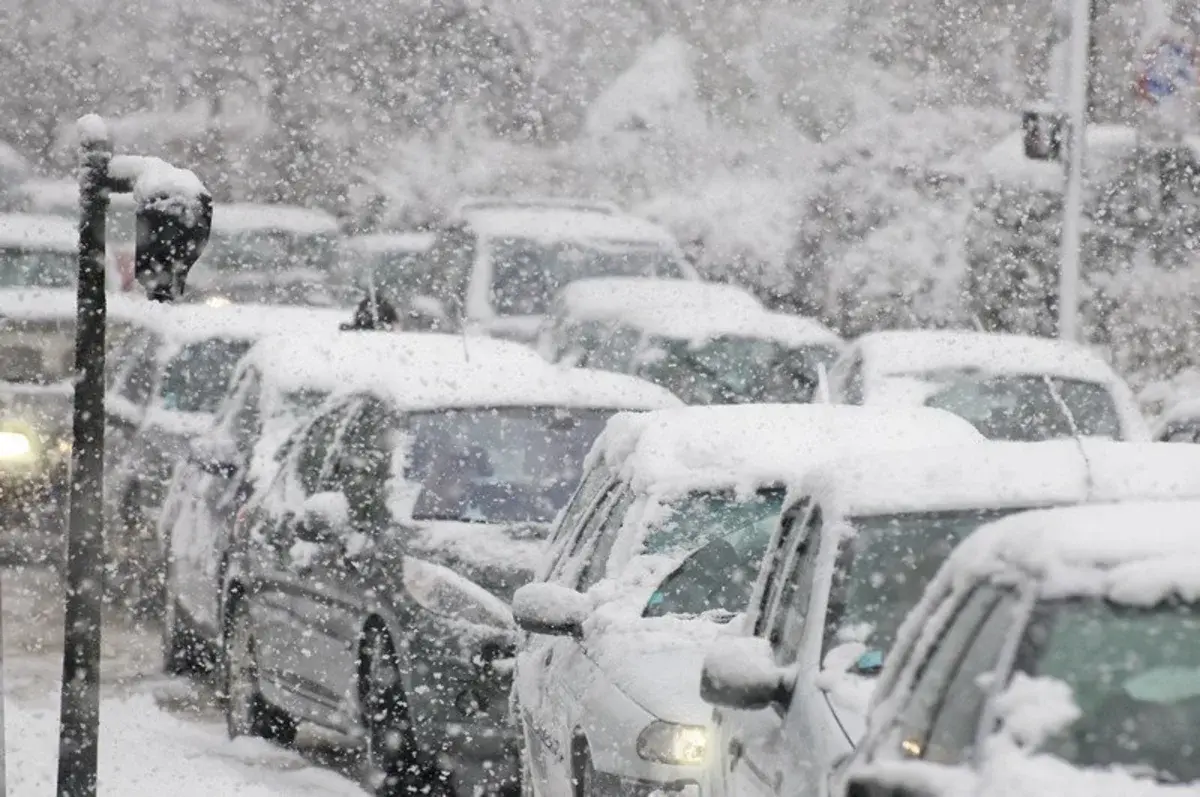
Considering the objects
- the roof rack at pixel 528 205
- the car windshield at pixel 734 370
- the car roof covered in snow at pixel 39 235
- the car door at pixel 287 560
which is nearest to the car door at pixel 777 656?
the car door at pixel 287 560

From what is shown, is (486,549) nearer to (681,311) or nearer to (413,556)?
(413,556)

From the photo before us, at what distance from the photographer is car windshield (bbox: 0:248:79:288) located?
1964 centimetres

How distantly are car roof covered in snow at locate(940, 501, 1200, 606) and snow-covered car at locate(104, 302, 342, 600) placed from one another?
10.5m

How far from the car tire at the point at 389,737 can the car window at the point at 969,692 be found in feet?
16.9

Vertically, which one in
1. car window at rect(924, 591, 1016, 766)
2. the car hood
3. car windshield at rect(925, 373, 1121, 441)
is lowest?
Answer: car windshield at rect(925, 373, 1121, 441)

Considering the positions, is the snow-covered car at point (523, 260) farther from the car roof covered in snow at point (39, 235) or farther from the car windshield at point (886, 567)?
the car windshield at point (886, 567)

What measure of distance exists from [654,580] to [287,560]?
3.53 meters

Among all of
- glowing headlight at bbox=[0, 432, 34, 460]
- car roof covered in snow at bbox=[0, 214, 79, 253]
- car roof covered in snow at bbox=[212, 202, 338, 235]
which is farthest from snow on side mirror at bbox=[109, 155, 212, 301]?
car roof covered in snow at bbox=[212, 202, 338, 235]

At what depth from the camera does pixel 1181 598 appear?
4.04 m

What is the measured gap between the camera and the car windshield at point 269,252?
25.0 meters

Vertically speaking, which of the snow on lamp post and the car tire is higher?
the snow on lamp post

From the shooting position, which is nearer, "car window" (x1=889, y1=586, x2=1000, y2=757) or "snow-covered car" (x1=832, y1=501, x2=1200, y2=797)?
"snow-covered car" (x1=832, y1=501, x2=1200, y2=797)

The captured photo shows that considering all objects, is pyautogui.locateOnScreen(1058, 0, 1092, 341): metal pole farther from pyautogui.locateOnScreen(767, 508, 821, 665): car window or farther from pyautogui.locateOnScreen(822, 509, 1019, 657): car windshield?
pyautogui.locateOnScreen(822, 509, 1019, 657): car windshield

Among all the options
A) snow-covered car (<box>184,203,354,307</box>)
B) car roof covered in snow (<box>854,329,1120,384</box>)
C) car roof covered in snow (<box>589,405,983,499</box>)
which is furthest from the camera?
snow-covered car (<box>184,203,354,307</box>)
